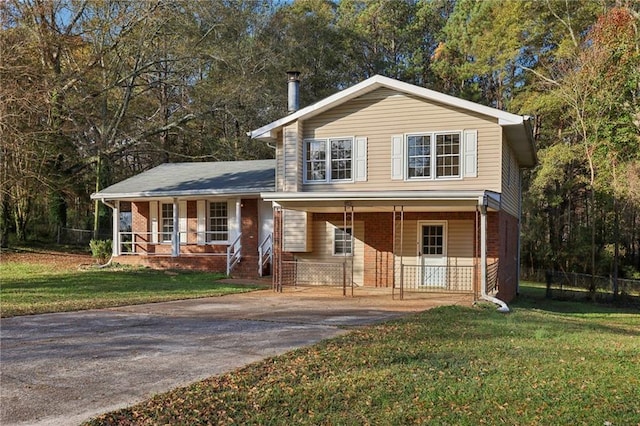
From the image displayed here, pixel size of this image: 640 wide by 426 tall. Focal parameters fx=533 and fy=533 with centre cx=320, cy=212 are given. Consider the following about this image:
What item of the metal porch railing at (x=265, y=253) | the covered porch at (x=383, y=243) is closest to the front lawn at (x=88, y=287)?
the metal porch railing at (x=265, y=253)

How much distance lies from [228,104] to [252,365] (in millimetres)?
Answer: 24215

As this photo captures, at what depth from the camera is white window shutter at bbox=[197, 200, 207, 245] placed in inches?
829

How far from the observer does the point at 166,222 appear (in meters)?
22.1

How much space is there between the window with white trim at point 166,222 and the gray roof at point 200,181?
0.97 meters

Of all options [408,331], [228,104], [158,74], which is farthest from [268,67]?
[408,331]

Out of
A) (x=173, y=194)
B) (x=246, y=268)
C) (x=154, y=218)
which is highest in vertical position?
(x=173, y=194)

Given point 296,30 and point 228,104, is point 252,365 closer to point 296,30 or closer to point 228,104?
point 228,104

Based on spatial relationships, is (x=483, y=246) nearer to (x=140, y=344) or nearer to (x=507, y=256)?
(x=507, y=256)

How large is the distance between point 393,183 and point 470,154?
2381 millimetres

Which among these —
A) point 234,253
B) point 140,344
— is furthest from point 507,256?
point 140,344

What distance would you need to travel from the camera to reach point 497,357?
701 centimetres

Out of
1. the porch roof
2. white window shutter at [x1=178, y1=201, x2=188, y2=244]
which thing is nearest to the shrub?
white window shutter at [x1=178, y1=201, x2=188, y2=244]

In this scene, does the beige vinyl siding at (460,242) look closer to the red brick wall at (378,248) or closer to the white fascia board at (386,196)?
the red brick wall at (378,248)

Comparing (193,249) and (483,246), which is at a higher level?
(483,246)
